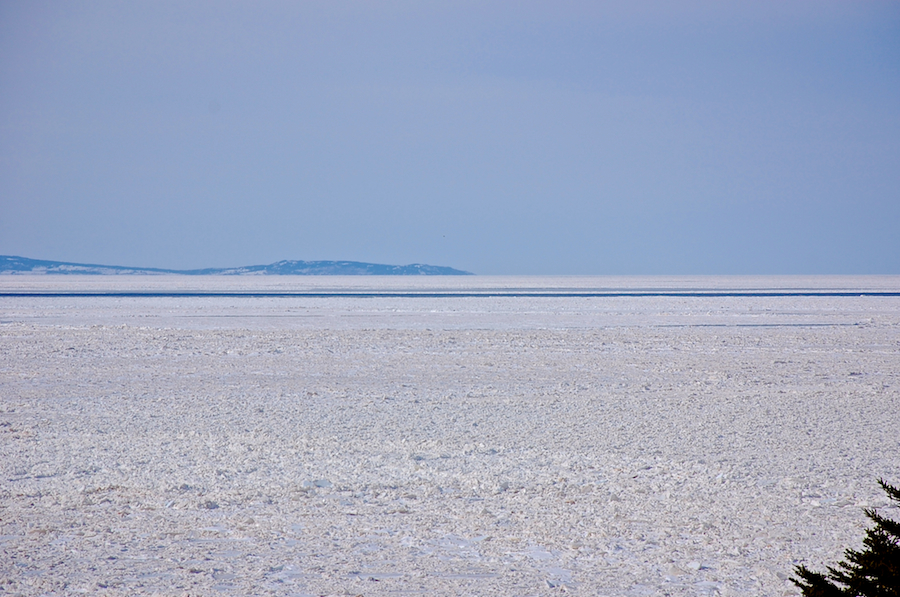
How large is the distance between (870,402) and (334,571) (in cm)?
720

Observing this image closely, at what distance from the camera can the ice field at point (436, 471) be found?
380 cm

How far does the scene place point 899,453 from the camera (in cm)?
629

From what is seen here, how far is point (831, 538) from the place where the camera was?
166 inches

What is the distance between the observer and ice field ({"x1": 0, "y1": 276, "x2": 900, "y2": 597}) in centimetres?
380

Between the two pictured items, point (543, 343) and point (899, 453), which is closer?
point (899, 453)

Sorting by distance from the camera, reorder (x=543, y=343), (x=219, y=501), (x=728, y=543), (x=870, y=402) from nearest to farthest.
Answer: (x=728, y=543) → (x=219, y=501) → (x=870, y=402) → (x=543, y=343)

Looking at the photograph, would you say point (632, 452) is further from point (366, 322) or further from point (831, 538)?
point (366, 322)

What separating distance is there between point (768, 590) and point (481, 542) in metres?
1.40

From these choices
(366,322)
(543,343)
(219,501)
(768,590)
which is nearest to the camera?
(768,590)

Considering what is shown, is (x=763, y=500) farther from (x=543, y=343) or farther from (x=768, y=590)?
(x=543, y=343)

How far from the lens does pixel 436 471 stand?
5.72 m

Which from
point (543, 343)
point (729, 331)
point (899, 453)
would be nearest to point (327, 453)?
point (899, 453)

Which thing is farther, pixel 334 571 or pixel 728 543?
pixel 728 543

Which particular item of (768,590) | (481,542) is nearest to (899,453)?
(768,590)
